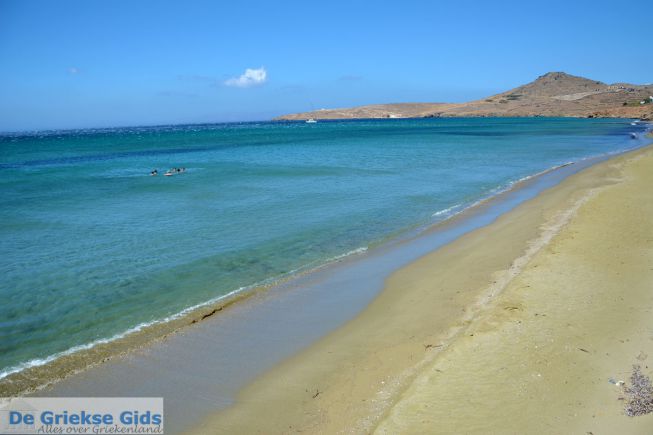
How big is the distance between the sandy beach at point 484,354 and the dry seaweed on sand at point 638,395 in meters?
0.09

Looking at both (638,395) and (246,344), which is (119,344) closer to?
(246,344)

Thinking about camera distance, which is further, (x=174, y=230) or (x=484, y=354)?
(x=174, y=230)

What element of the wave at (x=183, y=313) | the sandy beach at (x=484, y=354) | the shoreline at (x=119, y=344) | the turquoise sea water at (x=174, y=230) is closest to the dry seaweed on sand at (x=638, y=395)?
the sandy beach at (x=484, y=354)

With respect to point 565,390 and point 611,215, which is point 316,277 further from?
point 611,215

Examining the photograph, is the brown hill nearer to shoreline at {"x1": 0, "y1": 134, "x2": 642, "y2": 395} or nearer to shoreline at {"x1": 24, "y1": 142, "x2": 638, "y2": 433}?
shoreline at {"x1": 24, "y1": 142, "x2": 638, "y2": 433}

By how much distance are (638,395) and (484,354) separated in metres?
1.87

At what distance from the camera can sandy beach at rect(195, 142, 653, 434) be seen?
17.8 ft

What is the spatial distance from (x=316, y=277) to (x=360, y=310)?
222 centimetres

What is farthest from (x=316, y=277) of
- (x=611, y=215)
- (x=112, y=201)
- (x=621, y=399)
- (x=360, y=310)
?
(x=112, y=201)

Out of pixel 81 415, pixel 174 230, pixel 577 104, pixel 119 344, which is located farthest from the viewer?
pixel 577 104

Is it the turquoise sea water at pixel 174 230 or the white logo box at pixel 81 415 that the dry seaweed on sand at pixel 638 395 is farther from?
the turquoise sea water at pixel 174 230

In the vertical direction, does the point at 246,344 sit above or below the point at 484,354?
below

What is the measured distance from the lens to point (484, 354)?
6.66m

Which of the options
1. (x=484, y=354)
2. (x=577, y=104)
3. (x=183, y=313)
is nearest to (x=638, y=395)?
(x=484, y=354)
